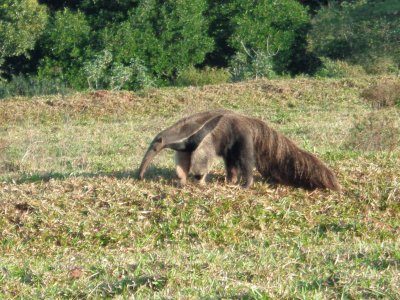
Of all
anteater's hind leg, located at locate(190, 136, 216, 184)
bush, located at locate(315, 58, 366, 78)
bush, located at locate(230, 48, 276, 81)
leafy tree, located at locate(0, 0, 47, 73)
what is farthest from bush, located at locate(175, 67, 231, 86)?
anteater's hind leg, located at locate(190, 136, 216, 184)

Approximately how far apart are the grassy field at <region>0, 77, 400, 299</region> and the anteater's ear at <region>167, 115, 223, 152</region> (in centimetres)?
36

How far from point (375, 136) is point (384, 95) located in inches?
272

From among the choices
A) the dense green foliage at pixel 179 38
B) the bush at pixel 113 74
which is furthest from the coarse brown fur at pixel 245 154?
the dense green foliage at pixel 179 38

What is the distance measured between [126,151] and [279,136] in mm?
4880

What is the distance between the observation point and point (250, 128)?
8.61 metres

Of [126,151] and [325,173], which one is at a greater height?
[325,173]

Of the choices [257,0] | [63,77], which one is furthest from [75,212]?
[257,0]

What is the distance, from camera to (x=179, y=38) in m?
31.5

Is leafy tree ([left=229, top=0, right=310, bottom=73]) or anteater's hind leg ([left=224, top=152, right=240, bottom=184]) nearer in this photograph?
anteater's hind leg ([left=224, top=152, right=240, bottom=184])

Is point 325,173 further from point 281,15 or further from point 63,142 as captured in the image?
point 281,15

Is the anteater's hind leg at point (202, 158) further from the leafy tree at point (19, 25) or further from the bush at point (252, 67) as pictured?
the leafy tree at point (19, 25)

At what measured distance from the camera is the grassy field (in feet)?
17.1

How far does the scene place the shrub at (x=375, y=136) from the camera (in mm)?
12133

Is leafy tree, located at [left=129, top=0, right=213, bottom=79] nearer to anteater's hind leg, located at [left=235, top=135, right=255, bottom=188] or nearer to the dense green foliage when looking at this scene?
the dense green foliage
